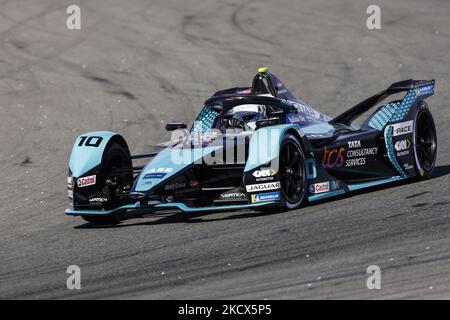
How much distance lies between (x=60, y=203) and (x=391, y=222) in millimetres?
4601

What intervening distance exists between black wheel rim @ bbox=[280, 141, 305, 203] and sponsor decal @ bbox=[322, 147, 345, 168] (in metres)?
0.49

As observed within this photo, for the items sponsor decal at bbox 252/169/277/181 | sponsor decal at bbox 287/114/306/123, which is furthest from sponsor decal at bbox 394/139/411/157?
sponsor decal at bbox 252/169/277/181

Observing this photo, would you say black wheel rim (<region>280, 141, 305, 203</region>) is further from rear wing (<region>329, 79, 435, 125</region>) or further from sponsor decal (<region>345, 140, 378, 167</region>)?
rear wing (<region>329, 79, 435, 125</region>)

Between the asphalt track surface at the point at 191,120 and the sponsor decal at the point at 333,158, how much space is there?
0.44 meters

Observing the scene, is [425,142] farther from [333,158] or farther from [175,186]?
[175,186]

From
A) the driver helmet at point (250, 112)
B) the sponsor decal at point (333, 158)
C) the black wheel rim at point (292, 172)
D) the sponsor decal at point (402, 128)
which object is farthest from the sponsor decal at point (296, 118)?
the sponsor decal at point (402, 128)

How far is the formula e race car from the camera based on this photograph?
1110 cm

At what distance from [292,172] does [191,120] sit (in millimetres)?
5860

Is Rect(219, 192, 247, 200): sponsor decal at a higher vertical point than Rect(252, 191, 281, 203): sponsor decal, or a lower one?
higher

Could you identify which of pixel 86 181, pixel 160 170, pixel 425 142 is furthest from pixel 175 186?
pixel 425 142

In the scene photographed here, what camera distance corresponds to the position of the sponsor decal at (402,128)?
12.6 m

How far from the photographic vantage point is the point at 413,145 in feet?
41.5

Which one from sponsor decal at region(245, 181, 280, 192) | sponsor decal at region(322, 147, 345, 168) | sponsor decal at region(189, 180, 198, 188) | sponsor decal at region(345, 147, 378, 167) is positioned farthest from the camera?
sponsor decal at region(345, 147, 378, 167)
